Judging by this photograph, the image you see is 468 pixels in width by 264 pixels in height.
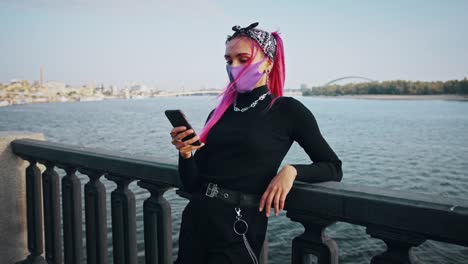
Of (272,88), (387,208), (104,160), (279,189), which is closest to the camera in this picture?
(387,208)

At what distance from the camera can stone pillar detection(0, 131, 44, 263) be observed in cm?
385

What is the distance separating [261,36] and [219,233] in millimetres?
1026

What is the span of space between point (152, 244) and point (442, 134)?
5719 cm

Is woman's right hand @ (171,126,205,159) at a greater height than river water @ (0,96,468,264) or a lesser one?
greater

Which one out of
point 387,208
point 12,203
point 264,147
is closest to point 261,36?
point 264,147

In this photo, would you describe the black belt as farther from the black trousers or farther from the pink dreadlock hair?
the pink dreadlock hair

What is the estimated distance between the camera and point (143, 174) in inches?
106

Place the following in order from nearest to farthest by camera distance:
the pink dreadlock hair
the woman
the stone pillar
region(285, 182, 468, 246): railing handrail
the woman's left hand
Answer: region(285, 182, 468, 246): railing handrail → the woman's left hand → the woman → the pink dreadlock hair → the stone pillar

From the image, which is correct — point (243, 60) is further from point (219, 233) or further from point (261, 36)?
point (219, 233)

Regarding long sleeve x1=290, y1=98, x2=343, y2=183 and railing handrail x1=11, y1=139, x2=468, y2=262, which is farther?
long sleeve x1=290, y1=98, x2=343, y2=183

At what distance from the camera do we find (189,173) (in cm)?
226

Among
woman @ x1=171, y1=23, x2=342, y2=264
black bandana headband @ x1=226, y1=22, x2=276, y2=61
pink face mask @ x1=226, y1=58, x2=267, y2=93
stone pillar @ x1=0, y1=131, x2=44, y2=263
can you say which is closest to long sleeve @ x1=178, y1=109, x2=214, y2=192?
woman @ x1=171, y1=23, x2=342, y2=264

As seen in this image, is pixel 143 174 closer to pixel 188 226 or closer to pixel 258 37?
pixel 188 226

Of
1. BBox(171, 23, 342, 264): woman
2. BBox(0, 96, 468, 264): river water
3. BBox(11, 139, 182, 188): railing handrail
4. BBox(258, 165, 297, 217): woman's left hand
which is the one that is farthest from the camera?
BBox(0, 96, 468, 264): river water
